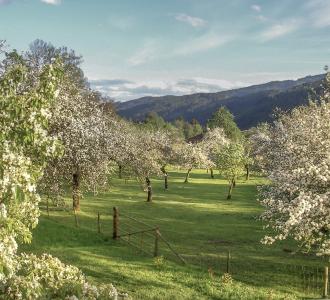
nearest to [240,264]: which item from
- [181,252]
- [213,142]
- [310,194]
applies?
[181,252]

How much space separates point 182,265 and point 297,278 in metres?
7.23

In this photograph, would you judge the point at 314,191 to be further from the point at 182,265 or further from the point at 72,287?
the point at 72,287

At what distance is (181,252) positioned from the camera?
1278 inches

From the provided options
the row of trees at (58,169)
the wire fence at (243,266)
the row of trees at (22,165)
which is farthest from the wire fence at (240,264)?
the row of trees at (22,165)

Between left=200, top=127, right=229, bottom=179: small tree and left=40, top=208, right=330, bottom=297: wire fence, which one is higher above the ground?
left=200, top=127, right=229, bottom=179: small tree

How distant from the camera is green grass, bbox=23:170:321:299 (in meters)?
23.1

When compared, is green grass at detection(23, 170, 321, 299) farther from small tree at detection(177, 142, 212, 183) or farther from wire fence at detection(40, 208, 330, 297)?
small tree at detection(177, 142, 212, 183)

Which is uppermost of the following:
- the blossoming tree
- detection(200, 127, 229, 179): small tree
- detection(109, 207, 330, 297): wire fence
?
detection(200, 127, 229, 179): small tree

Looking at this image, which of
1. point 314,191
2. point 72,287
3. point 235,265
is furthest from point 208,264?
Result: point 72,287

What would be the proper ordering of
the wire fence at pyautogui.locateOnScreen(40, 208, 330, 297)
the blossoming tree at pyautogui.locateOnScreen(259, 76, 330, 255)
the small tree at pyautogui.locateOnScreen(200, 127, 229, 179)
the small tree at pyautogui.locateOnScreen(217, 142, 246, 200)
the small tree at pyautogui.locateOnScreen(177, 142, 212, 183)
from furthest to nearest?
the small tree at pyautogui.locateOnScreen(200, 127, 229, 179), the small tree at pyautogui.locateOnScreen(177, 142, 212, 183), the small tree at pyautogui.locateOnScreen(217, 142, 246, 200), the wire fence at pyautogui.locateOnScreen(40, 208, 330, 297), the blossoming tree at pyautogui.locateOnScreen(259, 76, 330, 255)

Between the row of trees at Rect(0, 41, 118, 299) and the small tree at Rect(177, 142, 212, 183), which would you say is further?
the small tree at Rect(177, 142, 212, 183)

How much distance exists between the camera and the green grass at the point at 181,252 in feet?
75.7

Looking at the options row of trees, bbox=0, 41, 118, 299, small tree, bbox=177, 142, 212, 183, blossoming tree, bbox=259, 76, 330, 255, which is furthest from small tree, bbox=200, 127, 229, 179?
row of trees, bbox=0, 41, 118, 299

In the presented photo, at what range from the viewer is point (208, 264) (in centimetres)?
2941
